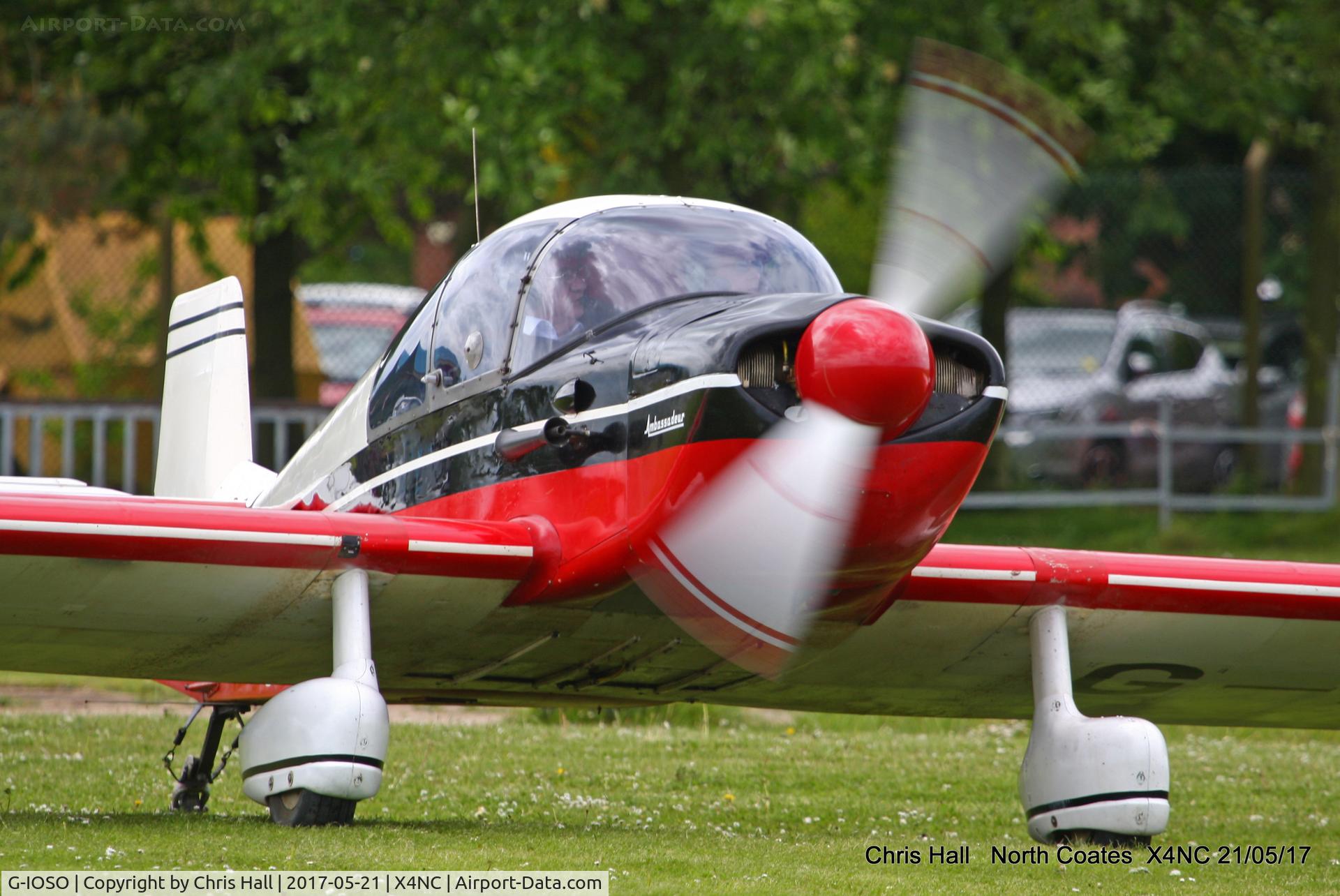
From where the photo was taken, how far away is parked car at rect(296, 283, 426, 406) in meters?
23.3

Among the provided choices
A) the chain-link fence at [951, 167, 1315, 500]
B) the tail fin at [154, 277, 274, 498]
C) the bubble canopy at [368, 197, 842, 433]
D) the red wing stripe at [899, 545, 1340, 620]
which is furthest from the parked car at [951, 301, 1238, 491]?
the bubble canopy at [368, 197, 842, 433]

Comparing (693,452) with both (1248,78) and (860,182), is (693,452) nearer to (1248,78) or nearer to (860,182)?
(860,182)

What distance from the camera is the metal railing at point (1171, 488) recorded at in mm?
17688

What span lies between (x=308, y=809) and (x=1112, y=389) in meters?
15.9

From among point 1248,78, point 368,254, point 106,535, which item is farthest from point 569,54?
point 368,254

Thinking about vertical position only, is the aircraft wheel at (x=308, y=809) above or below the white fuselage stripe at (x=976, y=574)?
below

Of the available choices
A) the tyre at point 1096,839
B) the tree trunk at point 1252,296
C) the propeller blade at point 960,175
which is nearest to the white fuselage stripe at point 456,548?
the propeller blade at point 960,175

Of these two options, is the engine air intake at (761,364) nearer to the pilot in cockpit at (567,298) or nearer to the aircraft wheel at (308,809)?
the pilot in cockpit at (567,298)

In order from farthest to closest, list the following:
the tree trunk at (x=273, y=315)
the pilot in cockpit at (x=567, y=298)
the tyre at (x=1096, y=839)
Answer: the tree trunk at (x=273, y=315)
the tyre at (x=1096, y=839)
the pilot in cockpit at (x=567, y=298)

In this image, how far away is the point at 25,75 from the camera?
58.3 feet

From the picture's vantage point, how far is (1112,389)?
2028 cm

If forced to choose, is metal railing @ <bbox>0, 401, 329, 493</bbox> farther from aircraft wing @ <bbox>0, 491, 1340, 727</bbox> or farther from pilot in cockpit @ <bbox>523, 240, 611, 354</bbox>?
pilot in cockpit @ <bbox>523, 240, 611, 354</bbox>

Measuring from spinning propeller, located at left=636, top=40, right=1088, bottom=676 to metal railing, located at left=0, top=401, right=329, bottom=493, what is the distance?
454 inches

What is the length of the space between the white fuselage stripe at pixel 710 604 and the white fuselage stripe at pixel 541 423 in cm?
49
